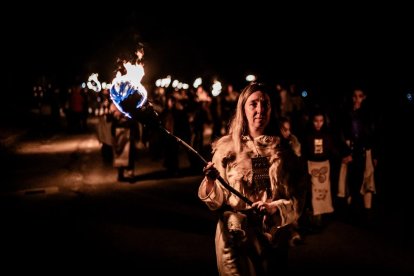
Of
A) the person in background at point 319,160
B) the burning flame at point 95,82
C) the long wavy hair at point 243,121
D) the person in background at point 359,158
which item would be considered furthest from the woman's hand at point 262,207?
the burning flame at point 95,82

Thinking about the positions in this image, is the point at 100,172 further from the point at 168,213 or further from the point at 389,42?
the point at 389,42

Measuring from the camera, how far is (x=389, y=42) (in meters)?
25.5

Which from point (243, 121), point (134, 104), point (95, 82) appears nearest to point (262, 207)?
point (243, 121)

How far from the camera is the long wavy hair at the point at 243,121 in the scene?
12.9 ft

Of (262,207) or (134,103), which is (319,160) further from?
(134,103)

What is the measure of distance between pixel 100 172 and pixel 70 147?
633 centimetres

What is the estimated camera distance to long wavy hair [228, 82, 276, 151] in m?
3.93

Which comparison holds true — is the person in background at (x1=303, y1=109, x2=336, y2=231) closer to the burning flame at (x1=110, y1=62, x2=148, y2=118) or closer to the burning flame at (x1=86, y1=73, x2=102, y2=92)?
the burning flame at (x1=86, y1=73, x2=102, y2=92)

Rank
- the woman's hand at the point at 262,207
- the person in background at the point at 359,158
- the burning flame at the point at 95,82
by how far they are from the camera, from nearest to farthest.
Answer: the woman's hand at the point at 262,207, the person in background at the point at 359,158, the burning flame at the point at 95,82

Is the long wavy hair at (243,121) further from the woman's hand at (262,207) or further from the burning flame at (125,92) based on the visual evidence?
the burning flame at (125,92)

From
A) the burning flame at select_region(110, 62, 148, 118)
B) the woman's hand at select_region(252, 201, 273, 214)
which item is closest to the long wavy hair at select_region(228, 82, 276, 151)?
the woman's hand at select_region(252, 201, 273, 214)

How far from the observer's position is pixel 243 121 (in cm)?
402

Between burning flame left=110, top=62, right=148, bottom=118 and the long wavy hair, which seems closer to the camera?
burning flame left=110, top=62, right=148, bottom=118

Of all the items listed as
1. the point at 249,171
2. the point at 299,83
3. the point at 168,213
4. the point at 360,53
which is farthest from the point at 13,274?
the point at 299,83
